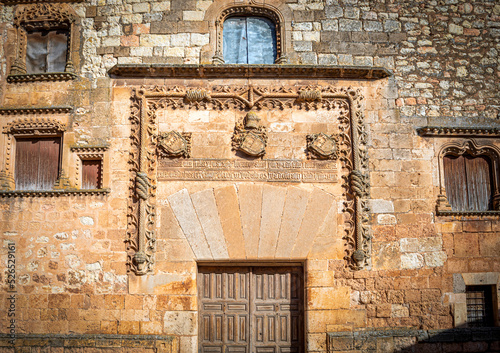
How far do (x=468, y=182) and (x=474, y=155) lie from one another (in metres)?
0.44

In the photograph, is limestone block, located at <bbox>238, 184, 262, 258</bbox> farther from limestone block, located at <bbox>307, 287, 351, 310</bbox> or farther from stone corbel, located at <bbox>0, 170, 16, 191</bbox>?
stone corbel, located at <bbox>0, 170, 16, 191</bbox>

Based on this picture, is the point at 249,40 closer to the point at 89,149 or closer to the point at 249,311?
the point at 89,149

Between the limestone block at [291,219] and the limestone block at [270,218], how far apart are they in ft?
0.22

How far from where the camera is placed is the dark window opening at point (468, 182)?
6.74 metres

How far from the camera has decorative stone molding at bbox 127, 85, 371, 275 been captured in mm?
6332

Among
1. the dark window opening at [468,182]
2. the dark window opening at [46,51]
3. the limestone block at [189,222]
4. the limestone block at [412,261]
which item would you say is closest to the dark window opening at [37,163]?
the dark window opening at [46,51]

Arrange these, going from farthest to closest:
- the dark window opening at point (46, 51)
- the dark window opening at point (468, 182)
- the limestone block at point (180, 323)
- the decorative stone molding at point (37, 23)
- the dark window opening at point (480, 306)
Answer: the dark window opening at point (46, 51) → the decorative stone molding at point (37, 23) → the dark window opening at point (468, 182) → the dark window opening at point (480, 306) → the limestone block at point (180, 323)

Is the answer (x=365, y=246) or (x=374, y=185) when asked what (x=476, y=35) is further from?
(x=365, y=246)

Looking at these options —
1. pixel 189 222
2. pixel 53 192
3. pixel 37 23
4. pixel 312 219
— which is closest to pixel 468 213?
pixel 312 219

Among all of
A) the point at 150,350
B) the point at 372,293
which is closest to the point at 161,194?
the point at 150,350

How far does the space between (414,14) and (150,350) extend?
6.53 m

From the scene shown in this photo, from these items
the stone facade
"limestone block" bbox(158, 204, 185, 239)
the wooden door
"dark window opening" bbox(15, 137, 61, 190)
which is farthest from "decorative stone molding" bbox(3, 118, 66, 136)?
the wooden door

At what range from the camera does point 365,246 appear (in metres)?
6.39

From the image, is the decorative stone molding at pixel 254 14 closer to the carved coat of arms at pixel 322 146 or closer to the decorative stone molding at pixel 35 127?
the carved coat of arms at pixel 322 146
